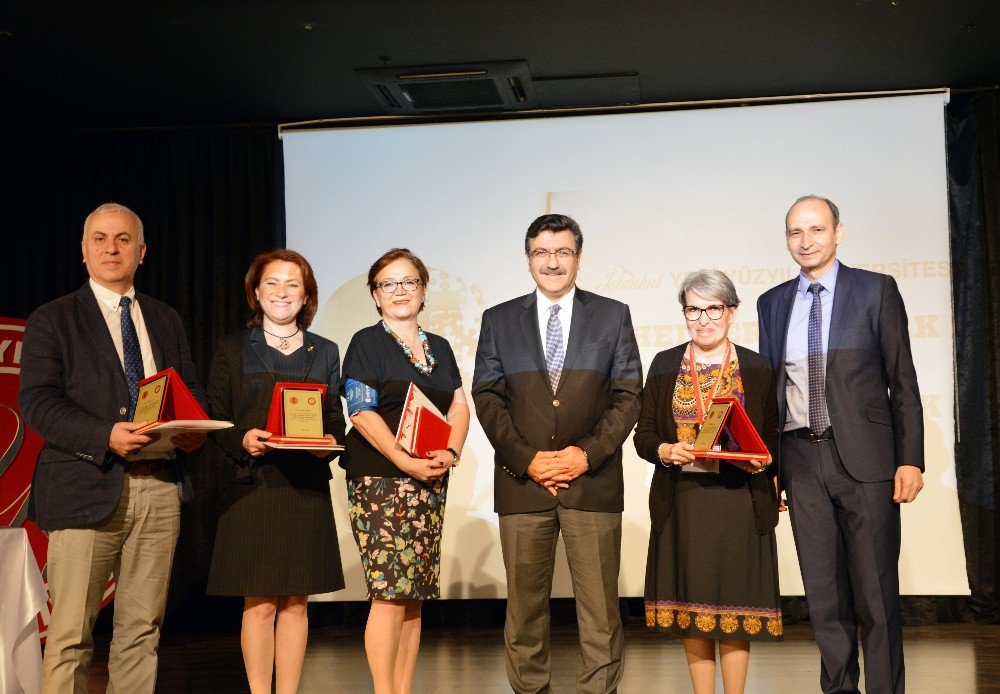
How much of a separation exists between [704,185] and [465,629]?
304 cm

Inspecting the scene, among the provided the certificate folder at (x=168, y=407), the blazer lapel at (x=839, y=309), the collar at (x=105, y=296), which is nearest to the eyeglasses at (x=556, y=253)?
the blazer lapel at (x=839, y=309)

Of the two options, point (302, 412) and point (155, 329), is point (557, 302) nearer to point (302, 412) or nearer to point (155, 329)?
point (302, 412)

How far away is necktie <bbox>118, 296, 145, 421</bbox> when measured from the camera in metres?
3.19

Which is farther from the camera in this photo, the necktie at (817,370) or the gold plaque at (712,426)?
the necktie at (817,370)

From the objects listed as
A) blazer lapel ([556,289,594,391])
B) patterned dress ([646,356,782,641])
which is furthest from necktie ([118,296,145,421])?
patterned dress ([646,356,782,641])

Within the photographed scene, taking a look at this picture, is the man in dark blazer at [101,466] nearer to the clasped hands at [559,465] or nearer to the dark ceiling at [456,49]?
the clasped hands at [559,465]

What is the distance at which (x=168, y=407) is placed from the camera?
300 cm

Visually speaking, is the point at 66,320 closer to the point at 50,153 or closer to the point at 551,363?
the point at 551,363

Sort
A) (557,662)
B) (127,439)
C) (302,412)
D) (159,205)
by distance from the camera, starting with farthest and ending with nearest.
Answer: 1. (159,205)
2. (557,662)
3. (302,412)
4. (127,439)

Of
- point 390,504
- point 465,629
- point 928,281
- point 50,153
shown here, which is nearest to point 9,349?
point 50,153

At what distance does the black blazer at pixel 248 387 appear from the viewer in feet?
10.9

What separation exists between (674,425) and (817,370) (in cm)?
54

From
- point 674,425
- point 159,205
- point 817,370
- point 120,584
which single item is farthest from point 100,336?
point 159,205

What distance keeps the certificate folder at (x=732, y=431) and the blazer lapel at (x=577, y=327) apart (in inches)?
20.3
